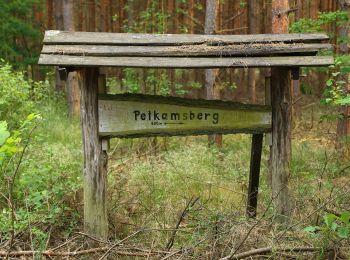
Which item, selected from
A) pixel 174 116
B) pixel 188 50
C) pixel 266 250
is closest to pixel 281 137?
pixel 174 116

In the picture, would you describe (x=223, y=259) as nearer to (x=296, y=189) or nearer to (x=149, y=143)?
(x=296, y=189)

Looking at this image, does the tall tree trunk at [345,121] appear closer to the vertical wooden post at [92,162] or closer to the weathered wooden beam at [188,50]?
the weathered wooden beam at [188,50]

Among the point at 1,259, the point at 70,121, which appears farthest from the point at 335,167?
the point at 70,121

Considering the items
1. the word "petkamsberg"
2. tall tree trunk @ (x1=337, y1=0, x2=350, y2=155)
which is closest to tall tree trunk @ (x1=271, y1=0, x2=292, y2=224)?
the word "petkamsberg"

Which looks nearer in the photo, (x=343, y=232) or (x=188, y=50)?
(x=343, y=232)

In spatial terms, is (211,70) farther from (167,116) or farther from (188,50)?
(188,50)

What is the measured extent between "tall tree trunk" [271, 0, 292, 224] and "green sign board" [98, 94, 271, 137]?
11.4 inches

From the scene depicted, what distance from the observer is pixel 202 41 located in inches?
175

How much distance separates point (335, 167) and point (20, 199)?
533 cm

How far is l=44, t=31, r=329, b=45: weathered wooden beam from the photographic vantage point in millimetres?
4305

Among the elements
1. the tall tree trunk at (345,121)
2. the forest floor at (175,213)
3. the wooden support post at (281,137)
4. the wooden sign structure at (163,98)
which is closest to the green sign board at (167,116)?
the wooden sign structure at (163,98)

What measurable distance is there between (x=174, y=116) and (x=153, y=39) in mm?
824

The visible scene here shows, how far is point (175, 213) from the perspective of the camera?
5.56 m

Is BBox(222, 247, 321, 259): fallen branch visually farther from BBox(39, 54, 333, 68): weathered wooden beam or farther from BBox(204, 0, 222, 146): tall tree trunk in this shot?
BBox(204, 0, 222, 146): tall tree trunk
